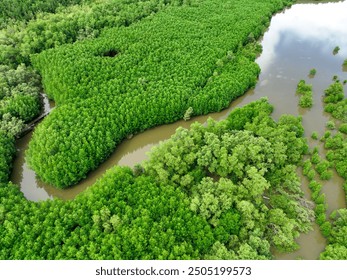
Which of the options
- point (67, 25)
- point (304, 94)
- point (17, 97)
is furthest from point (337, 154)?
point (67, 25)

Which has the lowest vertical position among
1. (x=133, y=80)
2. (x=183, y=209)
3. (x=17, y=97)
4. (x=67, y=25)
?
(x=183, y=209)

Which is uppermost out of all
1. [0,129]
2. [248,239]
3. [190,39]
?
[190,39]

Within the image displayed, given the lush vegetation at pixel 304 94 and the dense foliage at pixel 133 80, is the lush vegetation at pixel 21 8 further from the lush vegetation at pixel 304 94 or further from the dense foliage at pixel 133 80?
the lush vegetation at pixel 304 94

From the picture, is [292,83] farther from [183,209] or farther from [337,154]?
[183,209]

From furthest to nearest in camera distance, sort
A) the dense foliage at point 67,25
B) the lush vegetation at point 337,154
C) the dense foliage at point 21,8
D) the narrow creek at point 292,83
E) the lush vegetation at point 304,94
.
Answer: the dense foliage at point 21,8 < the dense foliage at point 67,25 < the lush vegetation at point 304,94 < the narrow creek at point 292,83 < the lush vegetation at point 337,154

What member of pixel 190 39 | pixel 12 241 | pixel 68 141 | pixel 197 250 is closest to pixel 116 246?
pixel 197 250

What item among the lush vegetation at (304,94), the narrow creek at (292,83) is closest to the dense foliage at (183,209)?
the narrow creek at (292,83)

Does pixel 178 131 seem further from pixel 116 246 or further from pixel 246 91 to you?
pixel 246 91
